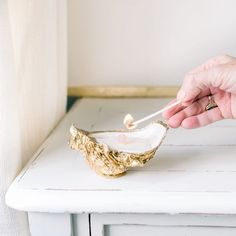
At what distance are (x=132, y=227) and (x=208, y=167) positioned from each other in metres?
0.14

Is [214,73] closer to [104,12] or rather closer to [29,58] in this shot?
[29,58]

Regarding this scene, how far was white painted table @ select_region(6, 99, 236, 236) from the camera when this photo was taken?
566mm

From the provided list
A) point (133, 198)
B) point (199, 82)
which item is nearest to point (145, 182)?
point (133, 198)

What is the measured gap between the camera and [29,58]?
711 mm

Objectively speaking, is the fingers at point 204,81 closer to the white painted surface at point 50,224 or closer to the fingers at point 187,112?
the fingers at point 187,112

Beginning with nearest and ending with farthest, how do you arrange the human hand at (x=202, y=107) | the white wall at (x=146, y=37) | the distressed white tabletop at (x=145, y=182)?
the distressed white tabletop at (x=145, y=182) → the human hand at (x=202, y=107) → the white wall at (x=146, y=37)

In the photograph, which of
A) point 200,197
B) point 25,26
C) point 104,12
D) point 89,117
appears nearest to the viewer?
point 200,197

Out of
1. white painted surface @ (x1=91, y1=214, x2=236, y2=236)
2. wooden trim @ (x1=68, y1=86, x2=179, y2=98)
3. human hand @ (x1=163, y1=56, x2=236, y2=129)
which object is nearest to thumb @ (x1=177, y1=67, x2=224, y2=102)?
human hand @ (x1=163, y1=56, x2=236, y2=129)

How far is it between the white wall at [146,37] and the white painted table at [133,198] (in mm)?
404

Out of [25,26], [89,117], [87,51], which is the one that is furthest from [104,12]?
[25,26]

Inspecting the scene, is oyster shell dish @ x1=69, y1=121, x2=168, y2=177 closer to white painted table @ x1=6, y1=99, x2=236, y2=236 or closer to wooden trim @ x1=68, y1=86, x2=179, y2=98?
white painted table @ x1=6, y1=99, x2=236, y2=236

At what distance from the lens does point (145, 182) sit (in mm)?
604

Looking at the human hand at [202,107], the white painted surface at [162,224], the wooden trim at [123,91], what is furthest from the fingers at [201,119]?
the wooden trim at [123,91]

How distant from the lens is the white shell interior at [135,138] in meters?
0.62
